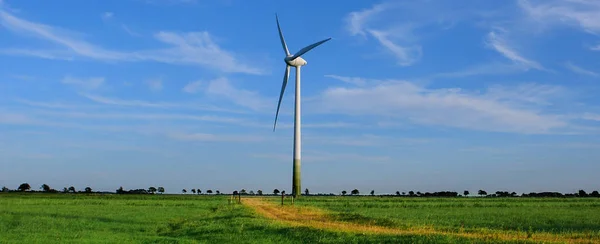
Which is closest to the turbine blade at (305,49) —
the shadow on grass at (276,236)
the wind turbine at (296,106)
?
the wind turbine at (296,106)

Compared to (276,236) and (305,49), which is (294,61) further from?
(276,236)

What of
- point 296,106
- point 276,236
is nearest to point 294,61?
point 296,106

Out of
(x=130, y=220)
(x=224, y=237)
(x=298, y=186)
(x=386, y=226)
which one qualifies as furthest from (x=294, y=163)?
(x=224, y=237)

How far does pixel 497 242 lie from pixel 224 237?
15805 millimetres

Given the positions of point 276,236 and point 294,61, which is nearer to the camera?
point 276,236

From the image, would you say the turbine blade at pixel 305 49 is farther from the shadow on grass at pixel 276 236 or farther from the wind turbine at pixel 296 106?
the shadow on grass at pixel 276 236

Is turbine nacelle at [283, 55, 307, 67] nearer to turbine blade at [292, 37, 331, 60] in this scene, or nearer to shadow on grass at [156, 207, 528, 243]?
turbine blade at [292, 37, 331, 60]

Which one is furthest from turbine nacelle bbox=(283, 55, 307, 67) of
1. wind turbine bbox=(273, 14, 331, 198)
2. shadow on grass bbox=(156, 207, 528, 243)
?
shadow on grass bbox=(156, 207, 528, 243)

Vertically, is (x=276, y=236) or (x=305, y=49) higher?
(x=305, y=49)

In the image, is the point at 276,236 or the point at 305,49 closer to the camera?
the point at 276,236

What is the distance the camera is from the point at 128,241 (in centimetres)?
3441

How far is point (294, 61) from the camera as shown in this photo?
10375cm

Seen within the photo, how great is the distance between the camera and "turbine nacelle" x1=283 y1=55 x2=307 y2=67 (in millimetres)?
103188

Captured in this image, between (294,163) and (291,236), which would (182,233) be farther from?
(294,163)
